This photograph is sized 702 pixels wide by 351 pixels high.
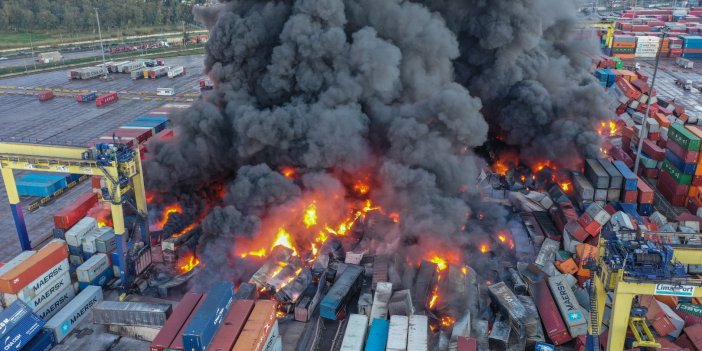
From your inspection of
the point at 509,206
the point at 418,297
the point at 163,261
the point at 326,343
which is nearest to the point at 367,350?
the point at 326,343

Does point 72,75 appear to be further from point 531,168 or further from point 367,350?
point 367,350

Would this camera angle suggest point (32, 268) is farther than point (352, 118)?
No

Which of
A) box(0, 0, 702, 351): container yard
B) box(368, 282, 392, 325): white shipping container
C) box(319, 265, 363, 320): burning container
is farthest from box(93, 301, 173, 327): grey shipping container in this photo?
box(368, 282, 392, 325): white shipping container

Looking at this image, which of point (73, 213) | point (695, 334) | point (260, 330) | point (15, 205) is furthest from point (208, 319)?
point (695, 334)

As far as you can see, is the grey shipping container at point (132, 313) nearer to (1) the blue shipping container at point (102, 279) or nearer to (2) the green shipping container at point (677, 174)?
(1) the blue shipping container at point (102, 279)

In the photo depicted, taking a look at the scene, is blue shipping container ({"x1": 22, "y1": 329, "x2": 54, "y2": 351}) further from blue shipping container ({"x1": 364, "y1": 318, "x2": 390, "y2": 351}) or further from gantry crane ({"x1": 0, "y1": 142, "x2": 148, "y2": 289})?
blue shipping container ({"x1": 364, "y1": 318, "x2": 390, "y2": 351})

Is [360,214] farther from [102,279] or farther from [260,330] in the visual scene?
[102,279]
